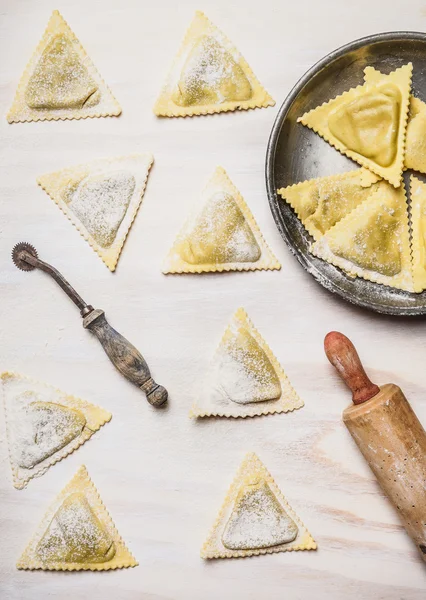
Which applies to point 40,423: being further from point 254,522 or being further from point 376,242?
point 376,242

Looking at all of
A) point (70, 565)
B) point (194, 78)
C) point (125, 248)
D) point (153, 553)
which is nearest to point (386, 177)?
point (194, 78)

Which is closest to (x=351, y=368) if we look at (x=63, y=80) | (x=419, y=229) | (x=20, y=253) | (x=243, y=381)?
(x=243, y=381)

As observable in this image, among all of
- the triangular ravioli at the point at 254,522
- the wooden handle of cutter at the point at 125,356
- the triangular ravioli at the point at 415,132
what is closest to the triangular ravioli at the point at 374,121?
the triangular ravioli at the point at 415,132

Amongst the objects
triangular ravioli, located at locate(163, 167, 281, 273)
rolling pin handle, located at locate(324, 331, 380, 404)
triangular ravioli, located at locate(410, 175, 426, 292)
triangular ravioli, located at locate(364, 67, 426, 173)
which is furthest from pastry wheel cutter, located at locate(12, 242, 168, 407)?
triangular ravioli, located at locate(364, 67, 426, 173)

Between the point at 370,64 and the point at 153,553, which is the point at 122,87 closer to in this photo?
the point at 370,64

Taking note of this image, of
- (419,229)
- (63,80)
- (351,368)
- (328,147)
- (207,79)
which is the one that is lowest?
(351,368)

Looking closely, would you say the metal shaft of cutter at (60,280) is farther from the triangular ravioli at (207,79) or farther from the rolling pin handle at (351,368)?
the rolling pin handle at (351,368)
